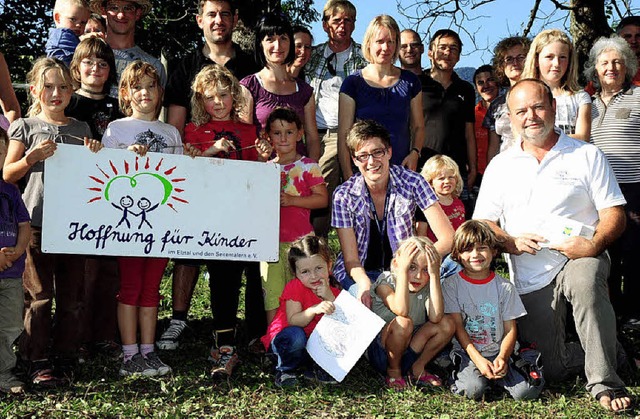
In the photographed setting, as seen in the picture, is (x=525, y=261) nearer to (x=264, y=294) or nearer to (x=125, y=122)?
(x=264, y=294)

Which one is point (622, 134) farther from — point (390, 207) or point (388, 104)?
point (390, 207)

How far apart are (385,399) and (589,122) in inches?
116

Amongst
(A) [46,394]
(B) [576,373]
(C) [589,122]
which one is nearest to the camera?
(A) [46,394]

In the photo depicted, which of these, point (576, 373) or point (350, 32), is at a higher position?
point (350, 32)

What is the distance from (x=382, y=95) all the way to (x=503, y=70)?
1.68 meters

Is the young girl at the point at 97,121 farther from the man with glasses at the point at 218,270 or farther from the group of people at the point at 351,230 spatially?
the man with glasses at the point at 218,270

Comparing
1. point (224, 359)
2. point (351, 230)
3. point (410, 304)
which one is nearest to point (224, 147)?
point (351, 230)

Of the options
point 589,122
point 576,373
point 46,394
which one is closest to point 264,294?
point 46,394

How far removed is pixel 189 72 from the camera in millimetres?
6164

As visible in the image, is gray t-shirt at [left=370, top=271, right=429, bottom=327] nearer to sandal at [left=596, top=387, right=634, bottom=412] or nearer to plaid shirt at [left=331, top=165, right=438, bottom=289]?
plaid shirt at [left=331, top=165, right=438, bottom=289]

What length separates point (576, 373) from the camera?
5238mm

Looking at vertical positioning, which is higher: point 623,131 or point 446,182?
point 623,131

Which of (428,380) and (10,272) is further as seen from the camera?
(428,380)

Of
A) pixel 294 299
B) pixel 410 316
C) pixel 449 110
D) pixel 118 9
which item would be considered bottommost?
pixel 410 316
